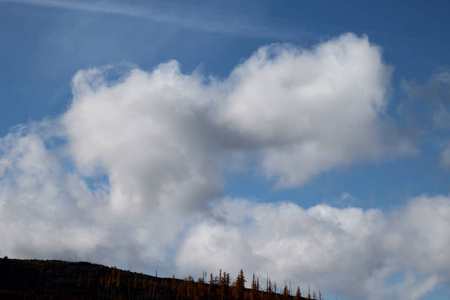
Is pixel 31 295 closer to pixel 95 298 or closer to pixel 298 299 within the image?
pixel 95 298

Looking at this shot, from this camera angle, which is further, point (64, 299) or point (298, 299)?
point (298, 299)

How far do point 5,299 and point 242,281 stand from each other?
320 feet

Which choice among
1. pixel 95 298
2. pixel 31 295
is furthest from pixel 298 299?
pixel 31 295

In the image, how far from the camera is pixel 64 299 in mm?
174250

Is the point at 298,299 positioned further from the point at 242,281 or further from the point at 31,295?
the point at 31,295

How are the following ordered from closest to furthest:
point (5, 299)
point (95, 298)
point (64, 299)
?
point (5, 299) → point (64, 299) → point (95, 298)

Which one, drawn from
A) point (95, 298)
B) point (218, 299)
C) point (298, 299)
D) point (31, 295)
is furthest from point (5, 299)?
point (298, 299)

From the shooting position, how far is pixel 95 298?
623 feet

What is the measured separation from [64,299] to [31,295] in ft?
50.2

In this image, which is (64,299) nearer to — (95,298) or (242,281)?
(95,298)

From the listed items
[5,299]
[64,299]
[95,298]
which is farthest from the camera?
[95,298]

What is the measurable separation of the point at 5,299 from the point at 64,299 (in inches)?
885

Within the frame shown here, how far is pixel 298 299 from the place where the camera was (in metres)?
199

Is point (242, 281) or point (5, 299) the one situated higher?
point (242, 281)
